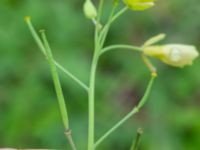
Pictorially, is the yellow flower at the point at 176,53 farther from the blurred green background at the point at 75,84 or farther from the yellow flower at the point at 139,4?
the blurred green background at the point at 75,84

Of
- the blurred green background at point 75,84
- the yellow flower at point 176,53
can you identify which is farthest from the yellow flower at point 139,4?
the blurred green background at point 75,84

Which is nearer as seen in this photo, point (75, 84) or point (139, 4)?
point (139, 4)

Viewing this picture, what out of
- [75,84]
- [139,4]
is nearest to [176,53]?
[139,4]

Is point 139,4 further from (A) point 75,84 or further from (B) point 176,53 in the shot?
(A) point 75,84

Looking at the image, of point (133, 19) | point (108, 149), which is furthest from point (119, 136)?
point (133, 19)

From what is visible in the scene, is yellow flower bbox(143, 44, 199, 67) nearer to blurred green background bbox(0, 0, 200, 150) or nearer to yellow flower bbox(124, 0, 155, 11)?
yellow flower bbox(124, 0, 155, 11)

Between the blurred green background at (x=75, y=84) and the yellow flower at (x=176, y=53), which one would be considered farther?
the blurred green background at (x=75, y=84)

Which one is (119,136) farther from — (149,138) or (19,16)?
(19,16)

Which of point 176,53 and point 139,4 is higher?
point 139,4
